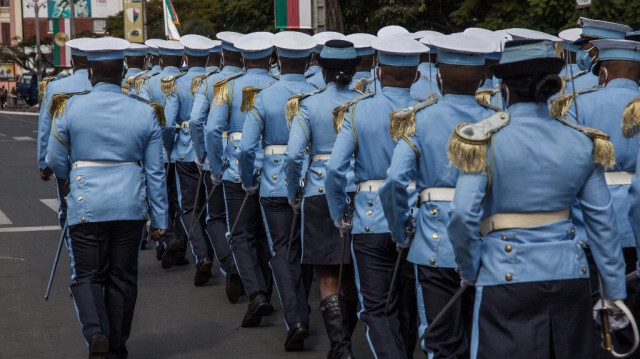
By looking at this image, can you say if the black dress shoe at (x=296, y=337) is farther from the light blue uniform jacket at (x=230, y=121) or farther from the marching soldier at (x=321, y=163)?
the light blue uniform jacket at (x=230, y=121)

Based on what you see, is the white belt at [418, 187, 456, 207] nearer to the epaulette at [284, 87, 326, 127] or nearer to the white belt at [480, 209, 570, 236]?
the white belt at [480, 209, 570, 236]

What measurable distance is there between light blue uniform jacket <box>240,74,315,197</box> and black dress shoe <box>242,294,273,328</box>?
0.76m

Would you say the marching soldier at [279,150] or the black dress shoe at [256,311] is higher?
the marching soldier at [279,150]

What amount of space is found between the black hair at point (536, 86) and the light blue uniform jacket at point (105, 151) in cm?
293

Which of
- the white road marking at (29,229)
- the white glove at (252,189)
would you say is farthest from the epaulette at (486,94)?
the white road marking at (29,229)

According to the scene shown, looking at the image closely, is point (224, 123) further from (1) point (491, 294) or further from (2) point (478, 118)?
(1) point (491, 294)

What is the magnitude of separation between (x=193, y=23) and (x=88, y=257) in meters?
29.8

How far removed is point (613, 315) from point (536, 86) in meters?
0.94

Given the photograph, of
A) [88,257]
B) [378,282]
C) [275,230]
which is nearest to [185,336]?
[275,230]

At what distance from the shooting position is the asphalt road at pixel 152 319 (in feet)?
24.6

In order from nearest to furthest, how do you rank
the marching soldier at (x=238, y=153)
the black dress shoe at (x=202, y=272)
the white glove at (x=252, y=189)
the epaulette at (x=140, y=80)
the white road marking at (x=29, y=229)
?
the white glove at (x=252, y=189) → the marching soldier at (x=238, y=153) → the black dress shoe at (x=202, y=272) → the epaulette at (x=140, y=80) → the white road marking at (x=29, y=229)

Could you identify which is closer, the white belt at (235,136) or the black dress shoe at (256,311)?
the black dress shoe at (256,311)

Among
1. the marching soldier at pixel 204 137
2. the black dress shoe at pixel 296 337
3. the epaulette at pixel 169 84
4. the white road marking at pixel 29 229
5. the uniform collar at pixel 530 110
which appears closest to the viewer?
the uniform collar at pixel 530 110

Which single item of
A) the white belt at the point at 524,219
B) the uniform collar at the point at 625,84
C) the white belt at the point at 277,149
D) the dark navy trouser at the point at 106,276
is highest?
the uniform collar at the point at 625,84
